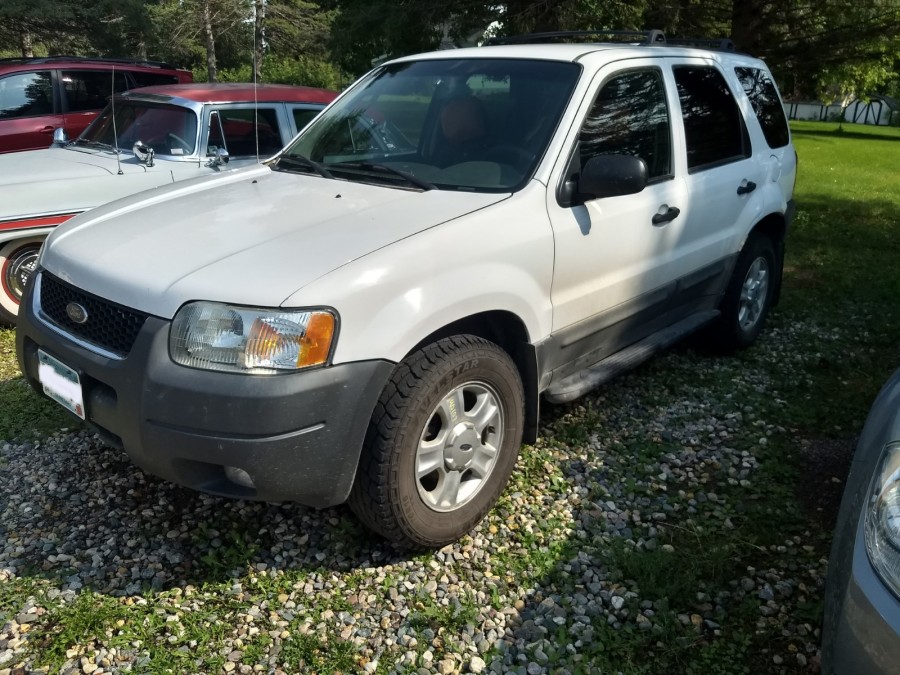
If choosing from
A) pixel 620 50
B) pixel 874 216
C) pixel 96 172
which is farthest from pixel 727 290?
pixel 874 216

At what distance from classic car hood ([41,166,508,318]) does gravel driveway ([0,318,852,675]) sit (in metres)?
1.08

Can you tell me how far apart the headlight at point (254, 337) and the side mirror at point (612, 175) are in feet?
4.44

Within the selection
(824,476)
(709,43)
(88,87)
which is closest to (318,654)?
(824,476)

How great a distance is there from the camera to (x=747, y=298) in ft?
16.8

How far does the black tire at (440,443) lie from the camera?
8.89ft

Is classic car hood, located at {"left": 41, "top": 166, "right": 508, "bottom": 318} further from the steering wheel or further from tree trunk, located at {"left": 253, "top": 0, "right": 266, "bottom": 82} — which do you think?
the steering wheel

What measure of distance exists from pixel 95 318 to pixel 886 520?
2.58 m

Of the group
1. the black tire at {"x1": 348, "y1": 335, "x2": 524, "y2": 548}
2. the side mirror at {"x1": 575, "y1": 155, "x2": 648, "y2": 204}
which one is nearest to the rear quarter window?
the side mirror at {"x1": 575, "y1": 155, "x2": 648, "y2": 204}

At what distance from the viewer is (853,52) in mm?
13547

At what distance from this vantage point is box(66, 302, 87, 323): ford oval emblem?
9.25 ft

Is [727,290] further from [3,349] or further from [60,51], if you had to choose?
[60,51]

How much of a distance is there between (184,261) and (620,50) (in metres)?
2.44

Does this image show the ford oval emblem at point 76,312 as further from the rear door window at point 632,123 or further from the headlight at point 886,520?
the headlight at point 886,520

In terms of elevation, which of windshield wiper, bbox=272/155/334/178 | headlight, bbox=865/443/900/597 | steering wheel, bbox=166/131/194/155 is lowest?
headlight, bbox=865/443/900/597
